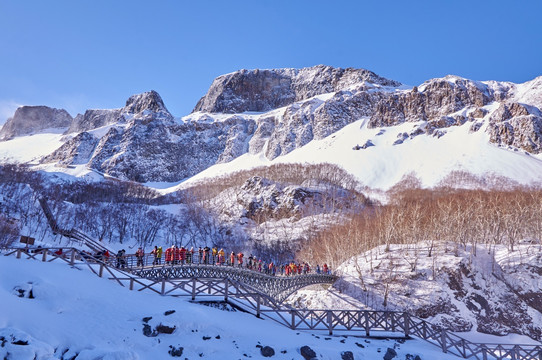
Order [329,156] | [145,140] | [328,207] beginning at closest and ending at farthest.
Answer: [328,207] < [329,156] < [145,140]

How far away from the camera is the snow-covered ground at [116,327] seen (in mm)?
11523

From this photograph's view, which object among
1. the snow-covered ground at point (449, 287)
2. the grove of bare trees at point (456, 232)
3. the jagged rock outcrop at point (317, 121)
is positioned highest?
the jagged rock outcrop at point (317, 121)

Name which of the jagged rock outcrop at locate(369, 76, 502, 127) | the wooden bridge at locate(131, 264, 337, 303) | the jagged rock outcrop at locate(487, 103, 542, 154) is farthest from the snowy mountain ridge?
the wooden bridge at locate(131, 264, 337, 303)

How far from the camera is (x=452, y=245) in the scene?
163 ft

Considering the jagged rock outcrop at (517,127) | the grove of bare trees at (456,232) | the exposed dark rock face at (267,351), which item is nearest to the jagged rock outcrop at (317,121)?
the jagged rock outcrop at (517,127)

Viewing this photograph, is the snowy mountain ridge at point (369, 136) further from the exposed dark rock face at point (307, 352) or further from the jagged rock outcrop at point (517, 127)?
the exposed dark rock face at point (307, 352)

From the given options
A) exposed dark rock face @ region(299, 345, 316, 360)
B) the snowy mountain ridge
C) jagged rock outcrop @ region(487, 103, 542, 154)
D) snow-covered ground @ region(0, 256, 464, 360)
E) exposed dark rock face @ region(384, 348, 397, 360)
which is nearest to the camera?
snow-covered ground @ region(0, 256, 464, 360)

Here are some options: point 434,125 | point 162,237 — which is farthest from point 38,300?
point 434,125

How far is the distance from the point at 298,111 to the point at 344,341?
611ft

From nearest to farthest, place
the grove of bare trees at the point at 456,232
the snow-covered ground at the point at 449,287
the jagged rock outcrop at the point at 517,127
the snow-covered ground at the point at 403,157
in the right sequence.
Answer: the snow-covered ground at the point at 449,287 → the grove of bare trees at the point at 456,232 → the snow-covered ground at the point at 403,157 → the jagged rock outcrop at the point at 517,127

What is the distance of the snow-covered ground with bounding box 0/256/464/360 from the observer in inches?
454

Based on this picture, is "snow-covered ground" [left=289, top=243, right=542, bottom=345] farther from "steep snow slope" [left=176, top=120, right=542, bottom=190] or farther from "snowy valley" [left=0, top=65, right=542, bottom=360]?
"steep snow slope" [left=176, top=120, right=542, bottom=190]

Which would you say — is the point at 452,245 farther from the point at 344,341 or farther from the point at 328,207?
the point at 328,207

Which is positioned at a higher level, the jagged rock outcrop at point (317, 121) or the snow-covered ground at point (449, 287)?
the jagged rock outcrop at point (317, 121)
